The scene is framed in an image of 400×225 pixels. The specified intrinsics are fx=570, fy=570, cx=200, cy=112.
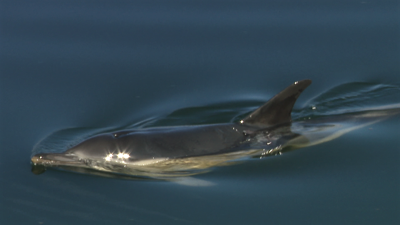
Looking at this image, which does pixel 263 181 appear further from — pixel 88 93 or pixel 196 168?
pixel 88 93

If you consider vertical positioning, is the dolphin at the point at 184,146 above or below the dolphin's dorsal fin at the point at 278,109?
below

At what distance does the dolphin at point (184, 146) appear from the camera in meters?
6.14

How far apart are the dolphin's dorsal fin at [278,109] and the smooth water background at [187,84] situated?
493 millimetres

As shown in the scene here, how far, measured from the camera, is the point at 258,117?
268 inches

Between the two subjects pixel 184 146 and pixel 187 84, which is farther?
pixel 187 84

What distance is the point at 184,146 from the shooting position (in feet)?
20.6

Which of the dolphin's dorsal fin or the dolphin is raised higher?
the dolphin's dorsal fin

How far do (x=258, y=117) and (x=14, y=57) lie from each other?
432 centimetres

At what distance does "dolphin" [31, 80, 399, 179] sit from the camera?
6.14 meters

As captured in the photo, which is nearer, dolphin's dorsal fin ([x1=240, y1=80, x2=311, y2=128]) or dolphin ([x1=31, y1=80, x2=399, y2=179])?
dolphin ([x1=31, y1=80, x2=399, y2=179])

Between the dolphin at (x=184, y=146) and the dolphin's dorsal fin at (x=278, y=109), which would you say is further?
the dolphin's dorsal fin at (x=278, y=109)

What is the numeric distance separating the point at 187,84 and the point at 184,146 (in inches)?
91.6

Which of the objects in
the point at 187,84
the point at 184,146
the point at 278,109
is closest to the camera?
the point at 184,146

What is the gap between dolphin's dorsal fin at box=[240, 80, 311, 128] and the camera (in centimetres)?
660
